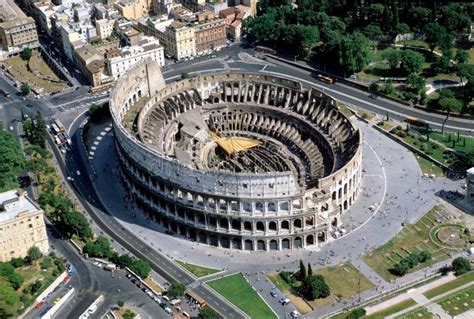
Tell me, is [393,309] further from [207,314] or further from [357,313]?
[207,314]

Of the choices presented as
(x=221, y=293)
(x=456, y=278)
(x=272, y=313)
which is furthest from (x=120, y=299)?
(x=456, y=278)

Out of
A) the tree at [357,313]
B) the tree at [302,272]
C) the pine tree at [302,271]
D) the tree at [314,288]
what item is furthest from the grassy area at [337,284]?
the tree at [357,313]

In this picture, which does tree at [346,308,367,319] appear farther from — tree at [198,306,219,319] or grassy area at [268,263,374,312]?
tree at [198,306,219,319]

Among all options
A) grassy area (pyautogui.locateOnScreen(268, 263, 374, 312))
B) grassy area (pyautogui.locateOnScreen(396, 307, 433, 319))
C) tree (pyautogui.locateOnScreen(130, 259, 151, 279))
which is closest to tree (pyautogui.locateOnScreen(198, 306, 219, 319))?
grassy area (pyautogui.locateOnScreen(268, 263, 374, 312))

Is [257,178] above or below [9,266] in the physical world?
above

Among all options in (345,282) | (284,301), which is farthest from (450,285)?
(284,301)

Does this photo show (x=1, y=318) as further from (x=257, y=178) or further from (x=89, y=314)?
(x=257, y=178)
